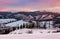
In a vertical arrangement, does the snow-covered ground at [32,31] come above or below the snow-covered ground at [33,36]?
above

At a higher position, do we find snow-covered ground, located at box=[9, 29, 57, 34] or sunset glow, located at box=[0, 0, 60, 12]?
sunset glow, located at box=[0, 0, 60, 12]

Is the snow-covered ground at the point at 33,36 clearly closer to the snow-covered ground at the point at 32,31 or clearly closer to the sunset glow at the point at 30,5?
the snow-covered ground at the point at 32,31

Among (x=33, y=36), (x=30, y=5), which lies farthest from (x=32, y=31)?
(x=30, y=5)

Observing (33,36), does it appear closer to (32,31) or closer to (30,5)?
(32,31)

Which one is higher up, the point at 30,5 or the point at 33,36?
the point at 30,5

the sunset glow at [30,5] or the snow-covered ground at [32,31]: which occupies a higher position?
the sunset glow at [30,5]

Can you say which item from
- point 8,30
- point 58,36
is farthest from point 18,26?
point 58,36

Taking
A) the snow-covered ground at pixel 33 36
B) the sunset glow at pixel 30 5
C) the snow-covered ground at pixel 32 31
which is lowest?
the snow-covered ground at pixel 33 36

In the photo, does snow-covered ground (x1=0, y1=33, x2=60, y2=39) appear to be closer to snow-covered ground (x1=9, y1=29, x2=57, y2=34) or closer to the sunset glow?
snow-covered ground (x1=9, y1=29, x2=57, y2=34)

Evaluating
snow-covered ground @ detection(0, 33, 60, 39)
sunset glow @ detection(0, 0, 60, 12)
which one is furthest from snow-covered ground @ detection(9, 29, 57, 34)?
sunset glow @ detection(0, 0, 60, 12)

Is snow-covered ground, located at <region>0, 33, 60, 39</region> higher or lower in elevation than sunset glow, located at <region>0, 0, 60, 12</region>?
lower

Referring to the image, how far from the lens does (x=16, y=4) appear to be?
1512 millimetres

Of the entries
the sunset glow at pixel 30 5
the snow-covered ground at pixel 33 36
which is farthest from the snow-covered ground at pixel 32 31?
the sunset glow at pixel 30 5

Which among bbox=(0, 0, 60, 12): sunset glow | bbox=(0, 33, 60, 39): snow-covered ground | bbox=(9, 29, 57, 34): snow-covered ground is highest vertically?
bbox=(0, 0, 60, 12): sunset glow
